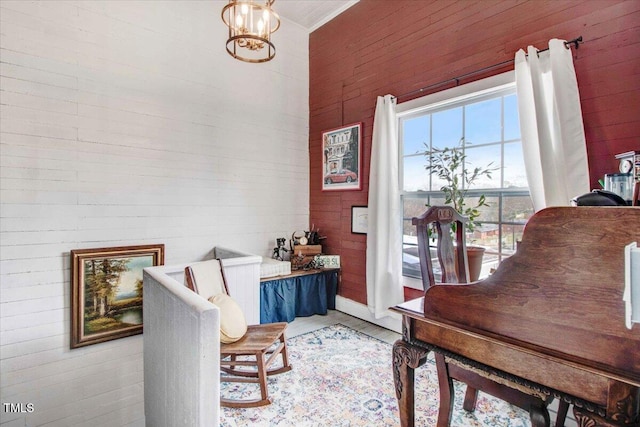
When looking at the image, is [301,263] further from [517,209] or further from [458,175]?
[517,209]

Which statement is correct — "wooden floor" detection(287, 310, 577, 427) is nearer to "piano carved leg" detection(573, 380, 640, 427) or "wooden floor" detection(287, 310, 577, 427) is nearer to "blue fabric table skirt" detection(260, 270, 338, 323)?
"blue fabric table skirt" detection(260, 270, 338, 323)

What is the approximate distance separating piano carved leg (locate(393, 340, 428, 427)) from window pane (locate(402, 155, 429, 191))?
2.25m

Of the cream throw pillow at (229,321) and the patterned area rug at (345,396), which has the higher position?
the cream throw pillow at (229,321)

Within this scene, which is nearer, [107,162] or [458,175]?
[458,175]

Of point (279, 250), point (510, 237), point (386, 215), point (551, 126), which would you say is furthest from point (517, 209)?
point (279, 250)

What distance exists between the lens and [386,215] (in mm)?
3434

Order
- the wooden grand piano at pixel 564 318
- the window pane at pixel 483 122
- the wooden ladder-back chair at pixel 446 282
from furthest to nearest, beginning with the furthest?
1. the window pane at pixel 483 122
2. the wooden ladder-back chair at pixel 446 282
3. the wooden grand piano at pixel 564 318

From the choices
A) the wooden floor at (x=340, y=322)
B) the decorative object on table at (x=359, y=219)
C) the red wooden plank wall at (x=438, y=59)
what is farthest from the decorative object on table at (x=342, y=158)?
the wooden floor at (x=340, y=322)

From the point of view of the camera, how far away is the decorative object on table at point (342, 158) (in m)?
3.93

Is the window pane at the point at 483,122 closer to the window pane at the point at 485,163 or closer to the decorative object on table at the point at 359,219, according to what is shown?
the window pane at the point at 485,163

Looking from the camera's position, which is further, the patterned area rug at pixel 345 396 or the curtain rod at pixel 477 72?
the curtain rod at pixel 477 72

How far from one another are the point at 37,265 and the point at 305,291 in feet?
8.38

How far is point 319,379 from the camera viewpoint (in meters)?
2.58

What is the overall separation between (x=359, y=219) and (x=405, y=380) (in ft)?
8.58
